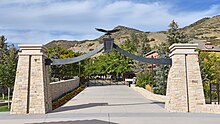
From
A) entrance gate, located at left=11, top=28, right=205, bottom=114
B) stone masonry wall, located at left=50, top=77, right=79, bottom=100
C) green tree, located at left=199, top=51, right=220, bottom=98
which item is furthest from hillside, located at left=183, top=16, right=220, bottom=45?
entrance gate, located at left=11, top=28, right=205, bottom=114

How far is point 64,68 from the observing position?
1670 inches

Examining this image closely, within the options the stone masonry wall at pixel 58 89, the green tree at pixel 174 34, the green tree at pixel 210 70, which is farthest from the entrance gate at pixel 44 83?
the green tree at pixel 174 34

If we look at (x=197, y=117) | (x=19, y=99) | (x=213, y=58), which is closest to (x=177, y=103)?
(x=197, y=117)

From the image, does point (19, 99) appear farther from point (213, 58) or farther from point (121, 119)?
point (213, 58)

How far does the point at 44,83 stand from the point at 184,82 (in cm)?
604

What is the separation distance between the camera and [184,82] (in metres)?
13.2

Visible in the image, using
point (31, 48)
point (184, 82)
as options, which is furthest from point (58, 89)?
point (184, 82)

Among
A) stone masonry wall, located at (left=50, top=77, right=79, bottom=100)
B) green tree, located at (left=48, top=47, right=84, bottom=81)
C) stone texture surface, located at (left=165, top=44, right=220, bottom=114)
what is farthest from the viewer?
green tree, located at (left=48, top=47, right=84, bottom=81)

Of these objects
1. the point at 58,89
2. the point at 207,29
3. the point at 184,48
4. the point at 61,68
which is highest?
the point at 207,29

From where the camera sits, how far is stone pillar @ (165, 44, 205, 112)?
13.0 metres

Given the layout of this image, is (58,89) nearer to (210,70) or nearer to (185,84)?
(185,84)

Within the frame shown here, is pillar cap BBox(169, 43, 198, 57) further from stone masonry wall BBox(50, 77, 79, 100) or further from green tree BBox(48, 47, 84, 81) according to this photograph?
green tree BBox(48, 47, 84, 81)

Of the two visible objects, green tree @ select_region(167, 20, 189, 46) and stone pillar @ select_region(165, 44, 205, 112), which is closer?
stone pillar @ select_region(165, 44, 205, 112)

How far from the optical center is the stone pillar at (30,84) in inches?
504
